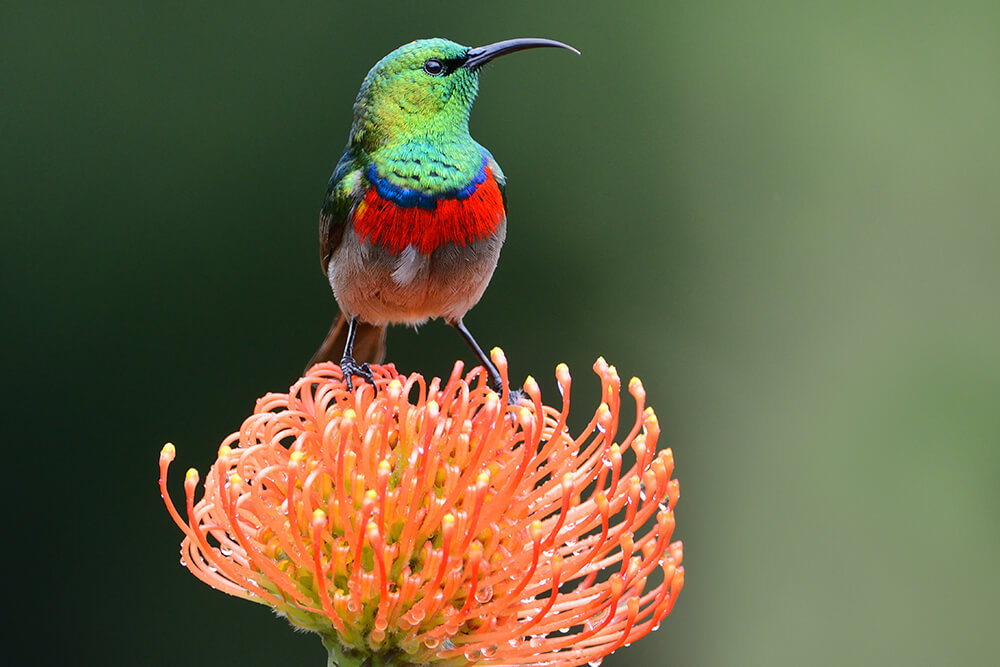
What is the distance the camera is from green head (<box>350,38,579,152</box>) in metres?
2.09

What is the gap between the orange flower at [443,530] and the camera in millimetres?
1808

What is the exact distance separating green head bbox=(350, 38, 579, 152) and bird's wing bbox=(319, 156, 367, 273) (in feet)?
0.34

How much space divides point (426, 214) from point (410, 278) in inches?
6.0

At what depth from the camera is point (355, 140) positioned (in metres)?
2.23

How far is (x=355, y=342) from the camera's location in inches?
100

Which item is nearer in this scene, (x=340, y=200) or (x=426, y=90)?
(x=426, y=90)

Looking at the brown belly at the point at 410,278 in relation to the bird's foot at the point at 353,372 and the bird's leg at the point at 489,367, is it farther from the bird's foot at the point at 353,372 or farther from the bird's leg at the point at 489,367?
the bird's foot at the point at 353,372

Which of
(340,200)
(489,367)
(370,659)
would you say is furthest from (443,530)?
(340,200)

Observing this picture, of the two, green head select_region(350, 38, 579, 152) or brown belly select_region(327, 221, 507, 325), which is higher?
green head select_region(350, 38, 579, 152)

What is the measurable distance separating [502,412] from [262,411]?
1.64 ft

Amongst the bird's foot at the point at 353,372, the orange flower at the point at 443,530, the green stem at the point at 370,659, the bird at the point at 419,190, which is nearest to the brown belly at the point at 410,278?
the bird at the point at 419,190

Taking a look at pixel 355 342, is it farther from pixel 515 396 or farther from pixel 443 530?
pixel 443 530

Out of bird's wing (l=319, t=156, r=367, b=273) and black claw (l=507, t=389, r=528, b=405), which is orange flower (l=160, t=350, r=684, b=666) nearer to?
black claw (l=507, t=389, r=528, b=405)

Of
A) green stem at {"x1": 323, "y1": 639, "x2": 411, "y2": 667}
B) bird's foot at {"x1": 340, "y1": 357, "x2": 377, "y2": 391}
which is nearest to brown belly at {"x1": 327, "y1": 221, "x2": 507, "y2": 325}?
bird's foot at {"x1": 340, "y1": 357, "x2": 377, "y2": 391}
